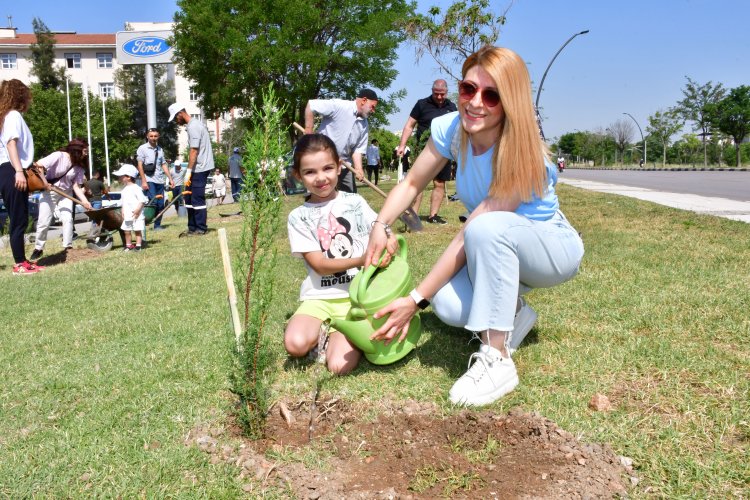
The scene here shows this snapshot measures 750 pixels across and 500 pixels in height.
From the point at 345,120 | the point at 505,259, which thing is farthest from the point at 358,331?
the point at 345,120

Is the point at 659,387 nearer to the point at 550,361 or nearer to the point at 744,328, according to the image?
the point at 550,361

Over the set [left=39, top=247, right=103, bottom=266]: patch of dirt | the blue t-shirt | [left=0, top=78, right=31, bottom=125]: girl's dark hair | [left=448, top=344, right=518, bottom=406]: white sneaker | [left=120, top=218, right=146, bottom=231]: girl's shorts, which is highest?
[left=0, top=78, right=31, bottom=125]: girl's dark hair

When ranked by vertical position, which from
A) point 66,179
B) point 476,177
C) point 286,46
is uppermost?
point 286,46

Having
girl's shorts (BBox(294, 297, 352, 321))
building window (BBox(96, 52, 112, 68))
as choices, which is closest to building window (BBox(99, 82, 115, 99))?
building window (BBox(96, 52, 112, 68))

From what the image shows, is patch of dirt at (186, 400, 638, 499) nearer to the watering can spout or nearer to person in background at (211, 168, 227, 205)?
→ the watering can spout

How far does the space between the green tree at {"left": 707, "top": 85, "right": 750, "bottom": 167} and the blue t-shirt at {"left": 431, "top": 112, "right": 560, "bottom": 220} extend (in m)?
53.9

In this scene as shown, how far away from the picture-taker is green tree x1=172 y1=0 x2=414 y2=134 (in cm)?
2323

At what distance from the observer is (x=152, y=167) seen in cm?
1112

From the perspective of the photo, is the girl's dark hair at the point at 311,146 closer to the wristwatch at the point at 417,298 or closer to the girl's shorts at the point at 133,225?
the wristwatch at the point at 417,298

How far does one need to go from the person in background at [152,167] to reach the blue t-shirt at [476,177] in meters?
8.72

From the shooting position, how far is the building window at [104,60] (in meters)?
66.8

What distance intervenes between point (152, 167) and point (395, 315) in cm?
942

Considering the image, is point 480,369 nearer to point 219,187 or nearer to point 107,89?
point 219,187

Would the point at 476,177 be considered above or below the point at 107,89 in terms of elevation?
below
